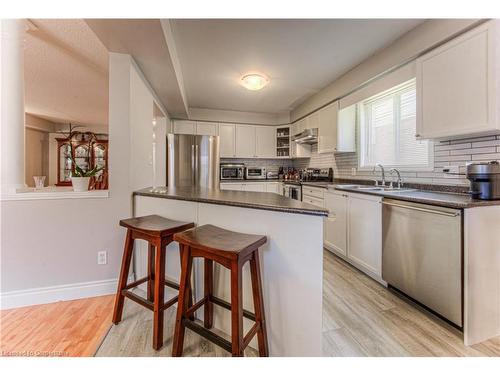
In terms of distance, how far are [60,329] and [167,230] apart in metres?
1.07

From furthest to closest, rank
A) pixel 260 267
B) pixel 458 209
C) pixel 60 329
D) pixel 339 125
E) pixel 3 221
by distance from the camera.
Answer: pixel 339 125 → pixel 3 221 → pixel 60 329 → pixel 458 209 → pixel 260 267

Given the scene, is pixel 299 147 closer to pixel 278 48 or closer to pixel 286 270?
pixel 278 48

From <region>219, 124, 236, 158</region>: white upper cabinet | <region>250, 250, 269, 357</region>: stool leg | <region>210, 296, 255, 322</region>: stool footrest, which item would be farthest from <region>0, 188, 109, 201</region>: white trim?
<region>219, 124, 236, 158</region>: white upper cabinet

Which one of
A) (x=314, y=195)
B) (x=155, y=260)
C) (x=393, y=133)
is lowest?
(x=155, y=260)

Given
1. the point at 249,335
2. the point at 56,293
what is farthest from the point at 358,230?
the point at 56,293

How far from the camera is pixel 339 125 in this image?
335cm

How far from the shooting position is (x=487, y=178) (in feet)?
5.23

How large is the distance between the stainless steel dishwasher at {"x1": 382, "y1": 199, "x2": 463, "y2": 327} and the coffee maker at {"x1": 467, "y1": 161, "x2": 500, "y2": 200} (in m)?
0.32

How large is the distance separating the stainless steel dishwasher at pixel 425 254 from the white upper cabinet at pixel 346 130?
1460 mm

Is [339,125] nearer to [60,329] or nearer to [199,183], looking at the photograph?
[199,183]

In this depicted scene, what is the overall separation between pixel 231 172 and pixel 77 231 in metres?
3.27

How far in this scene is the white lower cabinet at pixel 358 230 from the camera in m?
2.26
